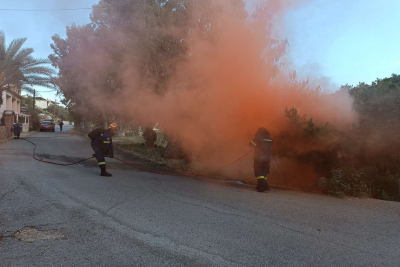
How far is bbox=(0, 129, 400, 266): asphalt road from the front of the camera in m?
2.89

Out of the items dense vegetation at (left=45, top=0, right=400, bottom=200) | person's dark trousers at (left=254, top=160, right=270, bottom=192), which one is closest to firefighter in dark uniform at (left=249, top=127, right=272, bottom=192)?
person's dark trousers at (left=254, top=160, right=270, bottom=192)

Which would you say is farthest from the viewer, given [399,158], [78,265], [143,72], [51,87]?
[51,87]

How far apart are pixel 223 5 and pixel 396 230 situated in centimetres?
632

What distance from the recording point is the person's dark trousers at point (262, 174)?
5.85 m

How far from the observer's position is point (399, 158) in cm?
611

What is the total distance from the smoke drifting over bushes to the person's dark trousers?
4.00ft

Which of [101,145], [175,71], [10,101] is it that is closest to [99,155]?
[101,145]

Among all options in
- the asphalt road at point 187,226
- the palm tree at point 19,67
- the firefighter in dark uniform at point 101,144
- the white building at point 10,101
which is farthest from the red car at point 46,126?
the asphalt road at point 187,226

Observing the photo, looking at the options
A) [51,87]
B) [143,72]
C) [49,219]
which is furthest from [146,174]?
[51,87]

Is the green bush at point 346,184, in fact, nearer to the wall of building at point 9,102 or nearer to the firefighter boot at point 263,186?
the firefighter boot at point 263,186

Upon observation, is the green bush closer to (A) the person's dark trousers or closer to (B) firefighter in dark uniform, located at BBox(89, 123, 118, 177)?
(A) the person's dark trousers

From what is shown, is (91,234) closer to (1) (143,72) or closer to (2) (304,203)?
(2) (304,203)

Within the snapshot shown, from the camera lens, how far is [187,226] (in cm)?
372

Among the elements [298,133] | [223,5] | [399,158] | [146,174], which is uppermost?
[223,5]
